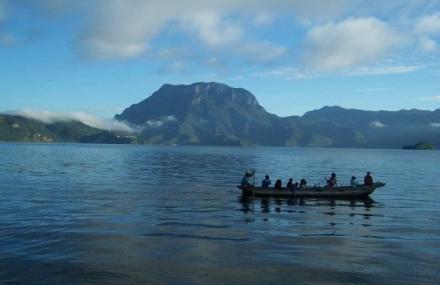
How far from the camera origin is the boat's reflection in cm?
4769

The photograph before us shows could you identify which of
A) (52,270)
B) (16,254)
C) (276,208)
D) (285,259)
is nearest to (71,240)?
(16,254)

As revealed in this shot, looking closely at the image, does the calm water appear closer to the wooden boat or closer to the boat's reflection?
the boat's reflection


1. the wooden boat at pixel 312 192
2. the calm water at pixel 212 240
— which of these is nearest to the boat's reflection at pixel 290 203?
the calm water at pixel 212 240

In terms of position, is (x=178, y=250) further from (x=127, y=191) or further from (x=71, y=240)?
(x=127, y=191)

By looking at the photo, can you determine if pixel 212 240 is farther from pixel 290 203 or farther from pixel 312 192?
pixel 312 192

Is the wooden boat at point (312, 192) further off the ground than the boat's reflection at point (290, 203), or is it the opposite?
the wooden boat at point (312, 192)

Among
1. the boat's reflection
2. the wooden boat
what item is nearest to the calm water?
the boat's reflection

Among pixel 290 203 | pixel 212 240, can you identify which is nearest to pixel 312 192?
pixel 290 203

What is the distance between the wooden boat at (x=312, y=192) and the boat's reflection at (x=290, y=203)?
0.64 meters

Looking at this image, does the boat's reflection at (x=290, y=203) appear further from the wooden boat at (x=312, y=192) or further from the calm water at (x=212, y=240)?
the wooden boat at (x=312, y=192)

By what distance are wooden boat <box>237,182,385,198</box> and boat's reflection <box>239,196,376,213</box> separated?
636 millimetres

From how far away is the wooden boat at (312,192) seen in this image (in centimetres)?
5550

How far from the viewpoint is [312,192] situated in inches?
2206

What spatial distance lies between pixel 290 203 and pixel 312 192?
5553 millimetres
